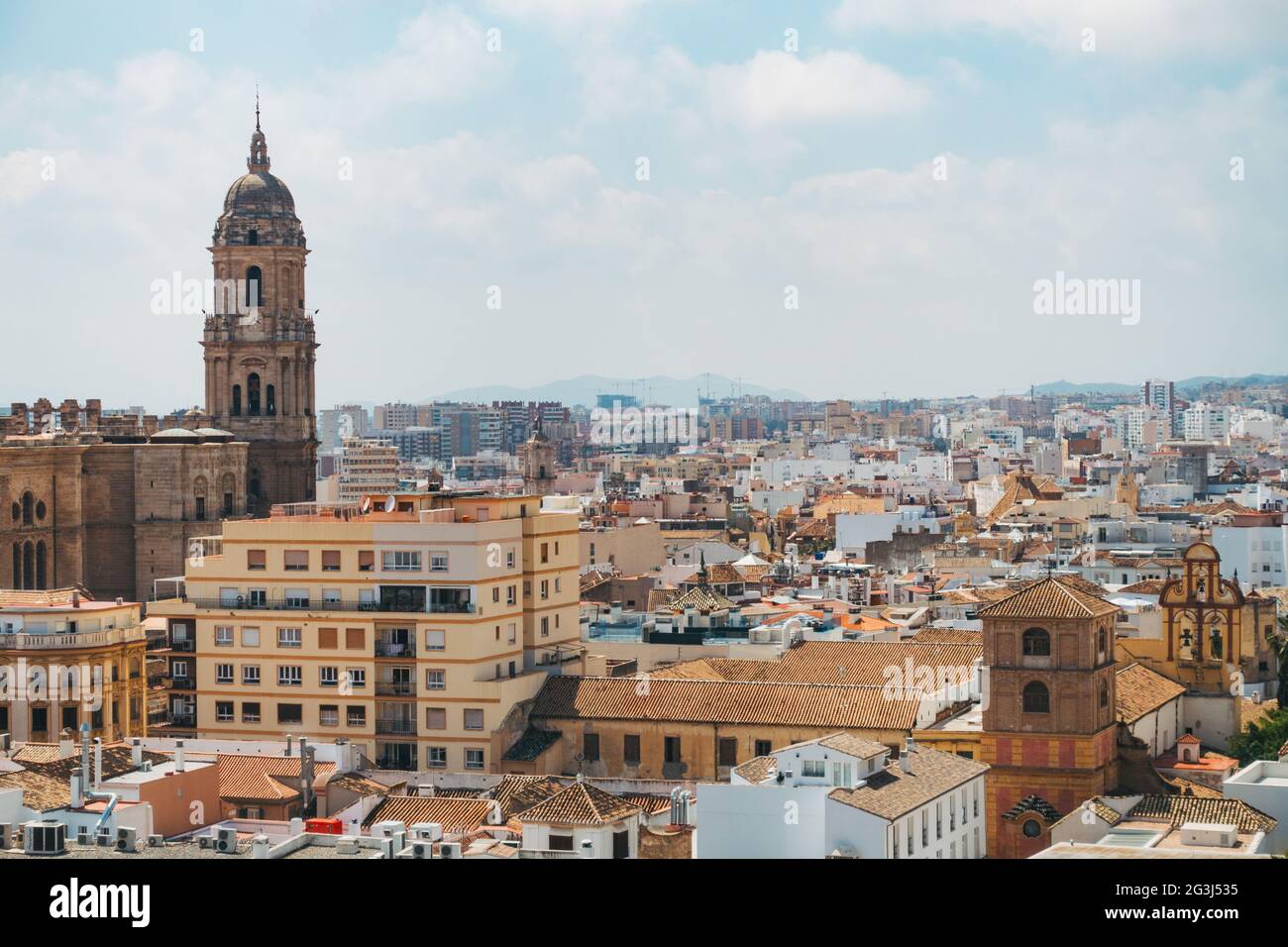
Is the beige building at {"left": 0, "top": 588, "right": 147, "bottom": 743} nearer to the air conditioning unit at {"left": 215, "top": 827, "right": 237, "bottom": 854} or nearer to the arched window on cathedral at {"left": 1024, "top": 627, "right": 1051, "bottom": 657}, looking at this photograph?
the air conditioning unit at {"left": 215, "top": 827, "right": 237, "bottom": 854}

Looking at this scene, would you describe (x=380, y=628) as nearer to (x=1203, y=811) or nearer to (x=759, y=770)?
(x=759, y=770)

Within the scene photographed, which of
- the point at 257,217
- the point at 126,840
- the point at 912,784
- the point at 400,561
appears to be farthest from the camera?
the point at 257,217

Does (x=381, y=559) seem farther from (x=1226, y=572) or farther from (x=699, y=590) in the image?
(x=1226, y=572)

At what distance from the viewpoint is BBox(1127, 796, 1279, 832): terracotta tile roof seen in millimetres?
20062

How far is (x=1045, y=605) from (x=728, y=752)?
4049 mm

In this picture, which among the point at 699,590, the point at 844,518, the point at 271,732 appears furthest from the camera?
the point at 844,518

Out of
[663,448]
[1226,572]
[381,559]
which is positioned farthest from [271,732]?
[663,448]

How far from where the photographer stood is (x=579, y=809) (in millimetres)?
19812

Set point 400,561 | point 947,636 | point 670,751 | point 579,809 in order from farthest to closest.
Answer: point 947,636 < point 400,561 < point 670,751 < point 579,809

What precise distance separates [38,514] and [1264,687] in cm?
2351

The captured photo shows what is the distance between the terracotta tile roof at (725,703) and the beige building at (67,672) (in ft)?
18.6

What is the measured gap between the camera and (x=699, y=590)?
116 ft

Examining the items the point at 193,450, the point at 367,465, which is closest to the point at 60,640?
the point at 193,450
